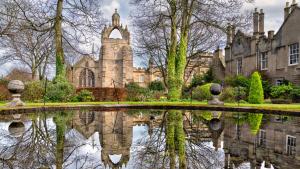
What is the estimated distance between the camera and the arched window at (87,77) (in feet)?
196

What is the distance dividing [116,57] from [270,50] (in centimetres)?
3910

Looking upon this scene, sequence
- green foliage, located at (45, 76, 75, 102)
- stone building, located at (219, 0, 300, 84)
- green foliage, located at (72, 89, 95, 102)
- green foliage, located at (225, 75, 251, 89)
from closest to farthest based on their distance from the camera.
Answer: green foliage, located at (45, 76, 75, 102) < green foliage, located at (72, 89, 95, 102) < stone building, located at (219, 0, 300, 84) < green foliage, located at (225, 75, 251, 89)

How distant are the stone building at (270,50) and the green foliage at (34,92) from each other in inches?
542

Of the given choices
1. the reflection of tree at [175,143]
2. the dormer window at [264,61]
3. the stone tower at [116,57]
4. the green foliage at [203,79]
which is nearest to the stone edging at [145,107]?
the reflection of tree at [175,143]

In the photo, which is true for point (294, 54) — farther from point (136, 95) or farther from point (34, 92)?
point (34, 92)

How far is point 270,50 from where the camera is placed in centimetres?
2564

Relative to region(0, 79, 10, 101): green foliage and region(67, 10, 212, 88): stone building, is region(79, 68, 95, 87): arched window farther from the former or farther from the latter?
region(0, 79, 10, 101): green foliage

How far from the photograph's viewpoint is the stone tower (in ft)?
192

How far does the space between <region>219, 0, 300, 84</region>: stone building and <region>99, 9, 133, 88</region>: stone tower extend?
30495 mm

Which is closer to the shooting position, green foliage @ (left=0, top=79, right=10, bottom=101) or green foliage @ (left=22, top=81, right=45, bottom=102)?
green foliage @ (left=22, top=81, right=45, bottom=102)

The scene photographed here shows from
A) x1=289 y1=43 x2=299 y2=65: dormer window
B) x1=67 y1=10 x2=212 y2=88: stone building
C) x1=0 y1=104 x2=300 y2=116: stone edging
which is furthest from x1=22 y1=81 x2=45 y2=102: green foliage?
x1=67 y1=10 x2=212 y2=88: stone building

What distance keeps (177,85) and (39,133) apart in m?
14.8

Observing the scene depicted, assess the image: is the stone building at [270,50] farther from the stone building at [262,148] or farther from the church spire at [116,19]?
the church spire at [116,19]

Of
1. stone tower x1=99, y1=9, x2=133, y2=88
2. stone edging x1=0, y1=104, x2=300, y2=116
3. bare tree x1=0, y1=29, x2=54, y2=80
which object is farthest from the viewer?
stone tower x1=99, y1=9, x2=133, y2=88
